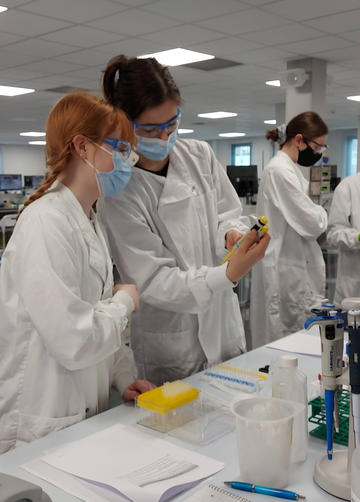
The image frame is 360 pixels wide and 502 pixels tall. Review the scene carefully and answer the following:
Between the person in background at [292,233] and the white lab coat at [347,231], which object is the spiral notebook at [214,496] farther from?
the white lab coat at [347,231]

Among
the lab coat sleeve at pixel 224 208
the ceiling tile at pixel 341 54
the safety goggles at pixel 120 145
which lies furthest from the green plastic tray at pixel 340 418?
the ceiling tile at pixel 341 54

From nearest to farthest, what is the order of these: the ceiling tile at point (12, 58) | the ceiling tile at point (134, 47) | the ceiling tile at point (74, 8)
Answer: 1. the ceiling tile at point (74, 8)
2. the ceiling tile at point (134, 47)
3. the ceiling tile at point (12, 58)

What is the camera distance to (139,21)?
438 cm

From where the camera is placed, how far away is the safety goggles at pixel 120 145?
56.9 inches

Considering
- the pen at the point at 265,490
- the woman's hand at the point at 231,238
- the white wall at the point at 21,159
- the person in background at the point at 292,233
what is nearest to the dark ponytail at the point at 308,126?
the person in background at the point at 292,233

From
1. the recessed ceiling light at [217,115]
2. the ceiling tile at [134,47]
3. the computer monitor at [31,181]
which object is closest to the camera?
the ceiling tile at [134,47]

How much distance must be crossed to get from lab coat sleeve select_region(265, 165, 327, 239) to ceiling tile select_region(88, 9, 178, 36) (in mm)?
1841

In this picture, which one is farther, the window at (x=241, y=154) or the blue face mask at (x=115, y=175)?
the window at (x=241, y=154)

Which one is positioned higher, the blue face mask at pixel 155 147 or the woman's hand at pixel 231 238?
the blue face mask at pixel 155 147

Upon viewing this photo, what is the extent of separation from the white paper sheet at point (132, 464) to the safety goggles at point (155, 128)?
2.96 feet

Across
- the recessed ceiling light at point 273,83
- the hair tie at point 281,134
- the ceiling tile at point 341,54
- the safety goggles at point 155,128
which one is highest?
the recessed ceiling light at point 273,83

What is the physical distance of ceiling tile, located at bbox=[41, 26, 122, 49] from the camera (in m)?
4.64

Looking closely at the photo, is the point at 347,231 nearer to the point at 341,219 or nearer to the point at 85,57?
the point at 341,219

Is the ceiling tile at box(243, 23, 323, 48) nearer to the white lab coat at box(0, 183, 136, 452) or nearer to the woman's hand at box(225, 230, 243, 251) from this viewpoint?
the woman's hand at box(225, 230, 243, 251)
